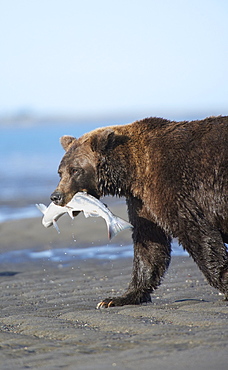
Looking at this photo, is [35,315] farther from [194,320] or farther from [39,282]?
[39,282]

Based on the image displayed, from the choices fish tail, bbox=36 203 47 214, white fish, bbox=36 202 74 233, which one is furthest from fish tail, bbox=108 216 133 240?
fish tail, bbox=36 203 47 214

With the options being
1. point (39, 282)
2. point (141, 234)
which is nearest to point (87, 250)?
point (39, 282)

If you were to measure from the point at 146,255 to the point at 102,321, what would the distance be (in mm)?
1576

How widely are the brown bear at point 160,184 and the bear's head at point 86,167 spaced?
0.01 m

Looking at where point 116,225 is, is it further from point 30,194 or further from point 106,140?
point 30,194

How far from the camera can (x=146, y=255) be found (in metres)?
6.96

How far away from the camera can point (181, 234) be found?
6242 millimetres

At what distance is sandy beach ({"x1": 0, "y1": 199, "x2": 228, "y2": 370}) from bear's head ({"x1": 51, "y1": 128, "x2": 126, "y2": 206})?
3.74 ft

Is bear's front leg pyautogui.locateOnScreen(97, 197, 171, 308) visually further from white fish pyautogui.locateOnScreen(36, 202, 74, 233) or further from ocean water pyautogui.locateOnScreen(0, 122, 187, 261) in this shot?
ocean water pyautogui.locateOnScreen(0, 122, 187, 261)

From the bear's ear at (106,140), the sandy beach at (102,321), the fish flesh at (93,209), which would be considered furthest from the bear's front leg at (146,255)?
the bear's ear at (106,140)

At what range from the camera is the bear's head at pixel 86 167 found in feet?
22.2

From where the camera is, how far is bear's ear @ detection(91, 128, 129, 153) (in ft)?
22.1

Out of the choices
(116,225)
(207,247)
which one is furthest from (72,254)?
(207,247)

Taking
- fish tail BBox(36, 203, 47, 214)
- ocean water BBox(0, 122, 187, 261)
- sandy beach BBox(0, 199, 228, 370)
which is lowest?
ocean water BBox(0, 122, 187, 261)
